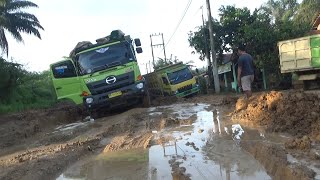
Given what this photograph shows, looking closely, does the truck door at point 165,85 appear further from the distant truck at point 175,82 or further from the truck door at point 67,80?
the truck door at point 67,80

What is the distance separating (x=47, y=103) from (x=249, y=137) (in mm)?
23923

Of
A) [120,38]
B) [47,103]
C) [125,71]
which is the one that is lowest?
[47,103]

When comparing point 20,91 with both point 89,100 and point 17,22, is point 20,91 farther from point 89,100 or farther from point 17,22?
point 89,100

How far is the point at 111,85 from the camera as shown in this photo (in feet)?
44.2

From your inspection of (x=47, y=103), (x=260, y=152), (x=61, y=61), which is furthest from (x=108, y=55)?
(x=47, y=103)

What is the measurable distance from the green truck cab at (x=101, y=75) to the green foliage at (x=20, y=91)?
34.9ft

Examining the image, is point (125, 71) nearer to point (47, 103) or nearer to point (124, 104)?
point (124, 104)

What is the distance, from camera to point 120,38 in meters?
13.9

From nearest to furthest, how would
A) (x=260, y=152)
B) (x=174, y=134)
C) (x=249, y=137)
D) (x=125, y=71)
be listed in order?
(x=260, y=152), (x=249, y=137), (x=174, y=134), (x=125, y=71)

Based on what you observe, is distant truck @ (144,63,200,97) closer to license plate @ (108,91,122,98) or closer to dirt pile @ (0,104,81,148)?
dirt pile @ (0,104,81,148)

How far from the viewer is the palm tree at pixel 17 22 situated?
97.9ft

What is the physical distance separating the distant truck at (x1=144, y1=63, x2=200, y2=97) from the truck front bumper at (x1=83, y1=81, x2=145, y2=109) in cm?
894

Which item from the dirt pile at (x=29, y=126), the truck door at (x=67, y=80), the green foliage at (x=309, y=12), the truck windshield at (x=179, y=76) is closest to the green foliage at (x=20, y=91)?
the dirt pile at (x=29, y=126)

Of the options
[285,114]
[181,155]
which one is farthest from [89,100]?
[181,155]
